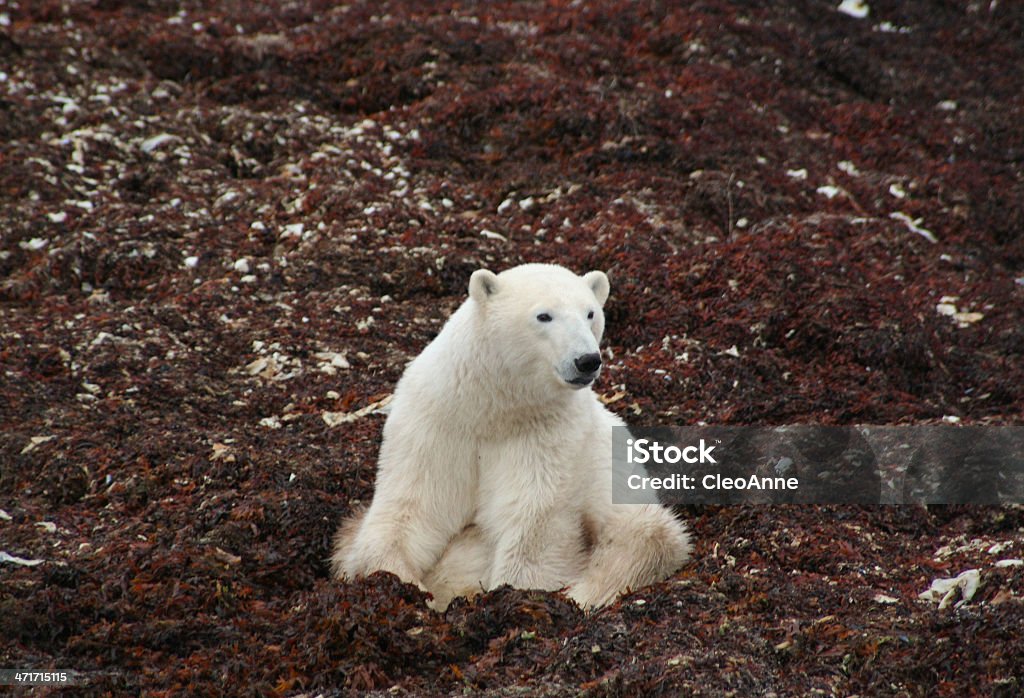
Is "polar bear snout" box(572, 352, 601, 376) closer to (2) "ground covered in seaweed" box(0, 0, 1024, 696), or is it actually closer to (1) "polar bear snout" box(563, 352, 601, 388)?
(1) "polar bear snout" box(563, 352, 601, 388)

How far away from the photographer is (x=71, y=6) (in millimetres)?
12062

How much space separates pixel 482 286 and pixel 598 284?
0.73 metres

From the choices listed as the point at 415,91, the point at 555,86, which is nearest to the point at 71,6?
the point at 415,91

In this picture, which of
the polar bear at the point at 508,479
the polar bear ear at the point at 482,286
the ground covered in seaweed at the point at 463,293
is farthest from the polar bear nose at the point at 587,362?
the ground covered in seaweed at the point at 463,293

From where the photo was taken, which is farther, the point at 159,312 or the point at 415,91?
the point at 415,91

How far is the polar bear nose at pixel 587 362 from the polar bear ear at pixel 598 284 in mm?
773

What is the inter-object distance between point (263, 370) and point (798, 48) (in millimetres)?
8034

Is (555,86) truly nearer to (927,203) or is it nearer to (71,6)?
(927,203)

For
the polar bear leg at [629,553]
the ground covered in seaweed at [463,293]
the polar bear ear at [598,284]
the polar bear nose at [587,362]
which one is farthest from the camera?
the polar bear ear at [598,284]

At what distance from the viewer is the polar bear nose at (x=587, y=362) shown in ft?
17.6

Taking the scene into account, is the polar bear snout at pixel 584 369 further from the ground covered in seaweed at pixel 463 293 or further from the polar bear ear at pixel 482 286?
the ground covered in seaweed at pixel 463 293

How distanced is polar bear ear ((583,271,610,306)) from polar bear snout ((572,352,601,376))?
77cm

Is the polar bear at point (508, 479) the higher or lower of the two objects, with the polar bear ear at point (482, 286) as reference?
lower

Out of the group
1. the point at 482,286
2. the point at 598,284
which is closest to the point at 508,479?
the point at 482,286
